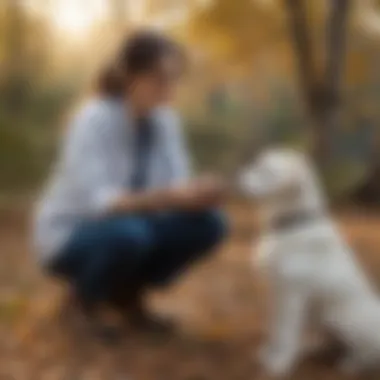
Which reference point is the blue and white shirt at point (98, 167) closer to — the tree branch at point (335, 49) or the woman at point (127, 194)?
the woman at point (127, 194)

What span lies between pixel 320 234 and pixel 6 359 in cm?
44

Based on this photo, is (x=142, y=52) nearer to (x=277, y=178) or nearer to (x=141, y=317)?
(x=277, y=178)

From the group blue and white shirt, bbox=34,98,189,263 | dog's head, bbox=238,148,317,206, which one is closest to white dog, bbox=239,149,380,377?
dog's head, bbox=238,148,317,206

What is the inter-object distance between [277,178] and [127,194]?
0.20m

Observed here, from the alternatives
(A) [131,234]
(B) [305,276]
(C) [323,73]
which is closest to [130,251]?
(A) [131,234]

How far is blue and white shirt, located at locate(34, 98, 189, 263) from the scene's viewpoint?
157cm

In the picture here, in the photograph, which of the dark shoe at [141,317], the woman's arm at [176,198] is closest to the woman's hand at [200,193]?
the woman's arm at [176,198]

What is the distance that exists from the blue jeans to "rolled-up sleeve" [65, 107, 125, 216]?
0.03m

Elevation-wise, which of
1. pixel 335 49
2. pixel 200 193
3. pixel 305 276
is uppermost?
pixel 335 49

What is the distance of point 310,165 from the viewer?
5.14 feet

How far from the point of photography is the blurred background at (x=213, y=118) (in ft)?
5.14

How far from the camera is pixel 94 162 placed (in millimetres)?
1566

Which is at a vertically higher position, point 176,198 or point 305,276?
point 176,198

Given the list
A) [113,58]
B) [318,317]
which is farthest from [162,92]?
[318,317]
